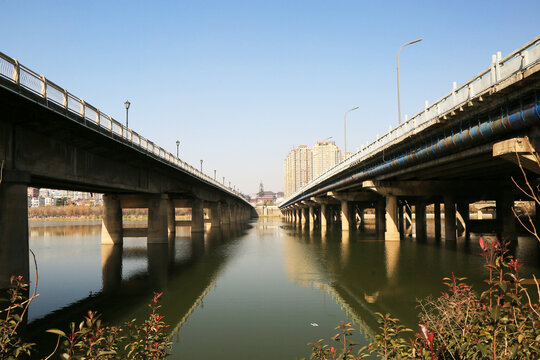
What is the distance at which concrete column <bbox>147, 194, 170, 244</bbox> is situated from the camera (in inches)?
1925

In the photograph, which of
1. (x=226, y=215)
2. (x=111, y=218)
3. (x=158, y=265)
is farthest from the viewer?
(x=226, y=215)

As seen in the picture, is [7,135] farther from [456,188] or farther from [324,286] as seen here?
[456,188]

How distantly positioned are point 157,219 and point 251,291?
30141 millimetres

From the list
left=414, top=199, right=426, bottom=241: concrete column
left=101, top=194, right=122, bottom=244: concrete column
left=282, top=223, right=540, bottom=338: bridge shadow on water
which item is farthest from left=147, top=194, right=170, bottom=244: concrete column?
left=414, top=199, right=426, bottom=241: concrete column

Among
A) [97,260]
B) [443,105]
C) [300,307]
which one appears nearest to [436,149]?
[443,105]

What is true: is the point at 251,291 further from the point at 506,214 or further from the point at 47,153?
the point at 506,214

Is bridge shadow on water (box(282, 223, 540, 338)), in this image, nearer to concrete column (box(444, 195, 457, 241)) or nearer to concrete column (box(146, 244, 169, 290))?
concrete column (box(444, 195, 457, 241))

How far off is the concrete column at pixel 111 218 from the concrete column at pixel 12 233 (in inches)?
1155

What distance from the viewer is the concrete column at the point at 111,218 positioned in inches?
1948

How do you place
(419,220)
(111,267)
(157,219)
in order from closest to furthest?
(111,267) → (157,219) → (419,220)

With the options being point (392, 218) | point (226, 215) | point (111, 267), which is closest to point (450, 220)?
point (392, 218)

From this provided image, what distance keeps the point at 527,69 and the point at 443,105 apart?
8941 mm

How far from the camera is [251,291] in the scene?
22656 millimetres

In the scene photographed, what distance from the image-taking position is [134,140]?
3359cm
